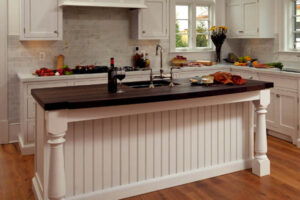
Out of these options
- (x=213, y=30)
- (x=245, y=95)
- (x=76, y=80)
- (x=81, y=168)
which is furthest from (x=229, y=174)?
(x=213, y=30)

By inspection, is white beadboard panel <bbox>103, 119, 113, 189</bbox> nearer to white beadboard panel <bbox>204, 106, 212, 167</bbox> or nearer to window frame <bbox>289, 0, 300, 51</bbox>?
white beadboard panel <bbox>204, 106, 212, 167</bbox>

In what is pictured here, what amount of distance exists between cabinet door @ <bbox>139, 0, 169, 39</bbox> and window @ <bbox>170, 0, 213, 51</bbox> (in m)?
0.50

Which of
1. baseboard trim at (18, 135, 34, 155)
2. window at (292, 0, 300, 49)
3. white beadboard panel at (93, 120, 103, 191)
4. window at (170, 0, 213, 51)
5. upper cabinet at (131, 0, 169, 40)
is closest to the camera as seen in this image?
white beadboard panel at (93, 120, 103, 191)

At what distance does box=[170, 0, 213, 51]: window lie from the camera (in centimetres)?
661

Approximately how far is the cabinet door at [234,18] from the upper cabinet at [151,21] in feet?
4.68

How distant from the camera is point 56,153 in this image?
2861mm

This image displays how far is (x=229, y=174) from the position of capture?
4.00 meters

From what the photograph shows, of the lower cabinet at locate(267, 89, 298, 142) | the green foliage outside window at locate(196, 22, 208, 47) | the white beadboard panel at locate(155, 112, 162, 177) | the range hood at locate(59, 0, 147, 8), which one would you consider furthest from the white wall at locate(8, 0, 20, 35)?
the lower cabinet at locate(267, 89, 298, 142)

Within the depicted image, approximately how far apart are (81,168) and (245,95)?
1831 millimetres

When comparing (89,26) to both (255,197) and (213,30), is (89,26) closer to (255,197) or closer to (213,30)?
(213,30)

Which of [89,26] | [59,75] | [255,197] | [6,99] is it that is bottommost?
[255,197]

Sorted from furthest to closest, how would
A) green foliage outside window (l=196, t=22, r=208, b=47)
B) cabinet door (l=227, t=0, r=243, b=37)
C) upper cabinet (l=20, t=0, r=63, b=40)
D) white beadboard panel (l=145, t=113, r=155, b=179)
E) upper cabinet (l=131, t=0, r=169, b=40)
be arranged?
green foliage outside window (l=196, t=22, r=208, b=47), cabinet door (l=227, t=0, r=243, b=37), upper cabinet (l=131, t=0, r=169, b=40), upper cabinet (l=20, t=0, r=63, b=40), white beadboard panel (l=145, t=113, r=155, b=179)

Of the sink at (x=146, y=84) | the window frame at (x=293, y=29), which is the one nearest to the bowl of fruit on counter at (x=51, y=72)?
the sink at (x=146, y=84)

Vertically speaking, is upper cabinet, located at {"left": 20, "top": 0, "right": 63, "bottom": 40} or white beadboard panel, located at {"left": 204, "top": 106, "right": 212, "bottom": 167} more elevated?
upper cabinet, located at {"left": 20, "top": 0, "right": 63, "bottom": 40}
